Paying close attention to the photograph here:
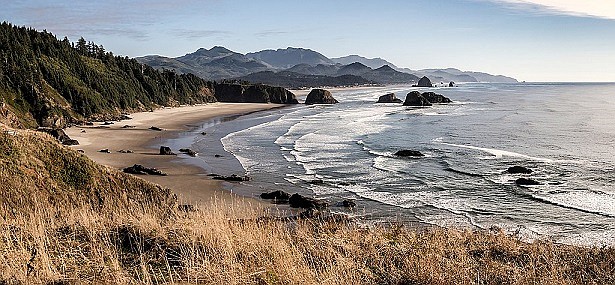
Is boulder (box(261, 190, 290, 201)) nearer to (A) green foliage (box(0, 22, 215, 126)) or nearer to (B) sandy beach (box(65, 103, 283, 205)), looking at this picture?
(B) sandy beach (box(65, 103, 283, 205))

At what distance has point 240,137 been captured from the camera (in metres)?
47.4

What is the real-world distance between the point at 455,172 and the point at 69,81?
54388mm

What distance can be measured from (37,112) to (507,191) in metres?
47.0

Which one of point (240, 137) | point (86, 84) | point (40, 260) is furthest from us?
point (86, 84)

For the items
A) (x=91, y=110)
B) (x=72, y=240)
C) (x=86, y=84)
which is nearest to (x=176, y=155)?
(x=72, y=240)

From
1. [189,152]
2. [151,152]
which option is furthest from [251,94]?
[189,152]

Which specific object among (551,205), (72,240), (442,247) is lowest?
(551,205)

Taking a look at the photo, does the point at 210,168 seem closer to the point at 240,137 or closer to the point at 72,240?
the point at 240,137

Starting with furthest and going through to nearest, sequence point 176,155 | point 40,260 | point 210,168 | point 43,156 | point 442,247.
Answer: point 176,155 < point 210,168 < point 43,156 < point 442,247 < point 40,260

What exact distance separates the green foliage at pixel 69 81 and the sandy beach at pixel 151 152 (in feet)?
16.5

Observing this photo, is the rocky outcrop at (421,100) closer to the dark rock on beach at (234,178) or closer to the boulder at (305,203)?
the dark rock on beach at (234,178)

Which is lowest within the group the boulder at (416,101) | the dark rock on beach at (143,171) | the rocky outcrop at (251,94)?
the dark rock on beach at (143,171)

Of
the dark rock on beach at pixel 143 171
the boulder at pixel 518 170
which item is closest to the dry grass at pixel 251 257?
the dark rock on beach at pixel 143 171

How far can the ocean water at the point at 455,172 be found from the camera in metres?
19.1
